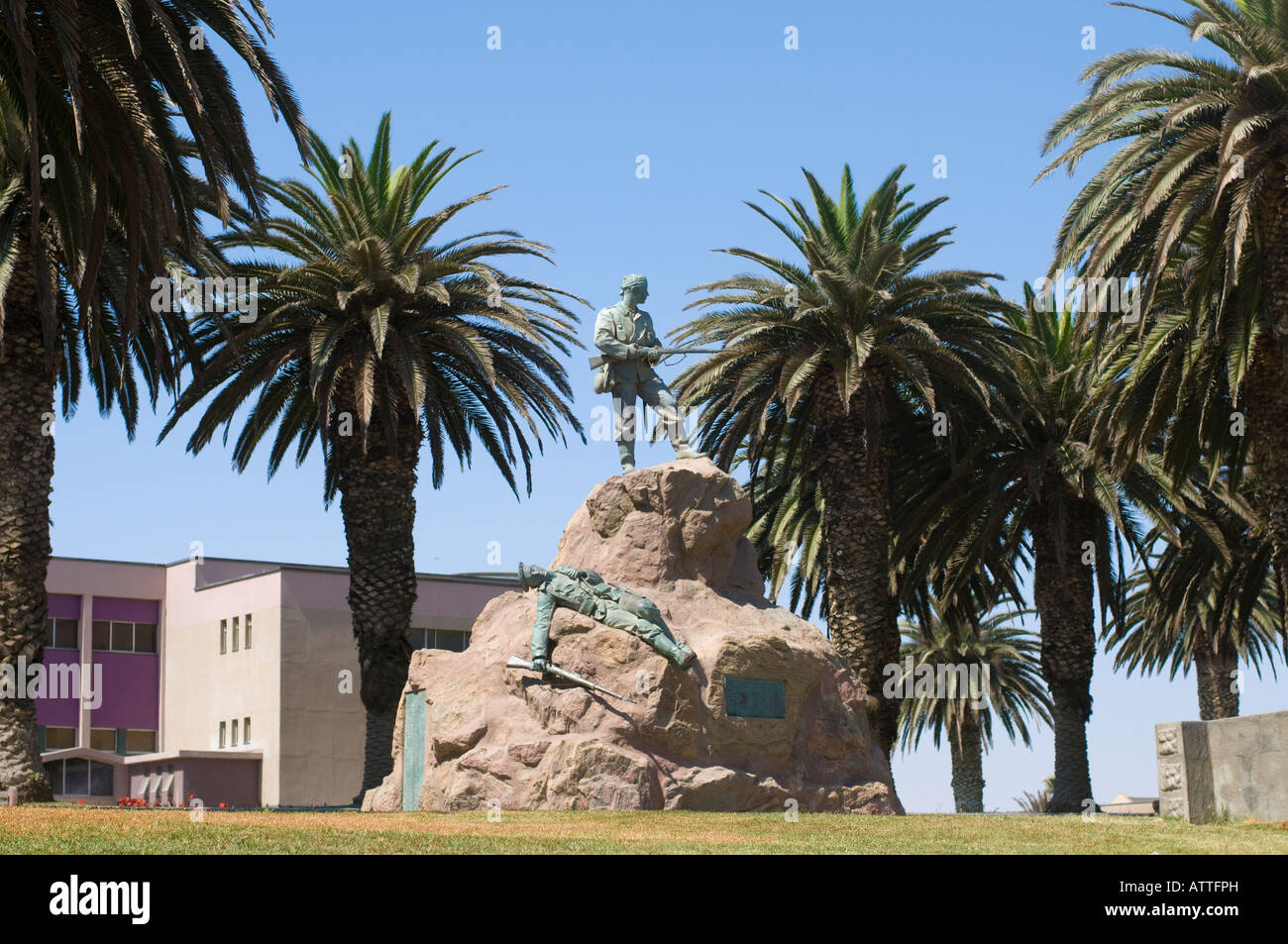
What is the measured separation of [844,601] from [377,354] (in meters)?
9.61

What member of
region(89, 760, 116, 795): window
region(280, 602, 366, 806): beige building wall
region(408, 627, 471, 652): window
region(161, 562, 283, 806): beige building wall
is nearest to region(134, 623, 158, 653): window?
region(161, 562, 283, 806): beige building wall

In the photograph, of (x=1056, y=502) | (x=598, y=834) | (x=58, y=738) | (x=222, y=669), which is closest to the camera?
(x=598, y=834)

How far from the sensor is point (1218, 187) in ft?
70.5

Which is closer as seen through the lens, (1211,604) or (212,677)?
(1211,604)

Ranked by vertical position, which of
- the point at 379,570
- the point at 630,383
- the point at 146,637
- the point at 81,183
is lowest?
the point at 379,570

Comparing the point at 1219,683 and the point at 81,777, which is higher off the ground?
the point at 1219,683

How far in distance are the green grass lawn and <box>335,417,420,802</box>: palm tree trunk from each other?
10146mm

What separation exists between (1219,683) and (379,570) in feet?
78.3

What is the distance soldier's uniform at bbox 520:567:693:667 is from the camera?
1830 cm

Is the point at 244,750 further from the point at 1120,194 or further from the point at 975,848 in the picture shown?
the point at 975,848

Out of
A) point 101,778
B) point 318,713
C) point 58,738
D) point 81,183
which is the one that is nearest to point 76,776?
point 101,778

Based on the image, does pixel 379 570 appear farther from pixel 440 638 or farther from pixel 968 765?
pixel 968 765

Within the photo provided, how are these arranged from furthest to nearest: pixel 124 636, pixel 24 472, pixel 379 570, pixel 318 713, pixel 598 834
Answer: pixel 124 636 < pixel 318 713 < pixel 379 570 < pixel 24 472 < pixel 598 834

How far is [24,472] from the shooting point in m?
20.9
